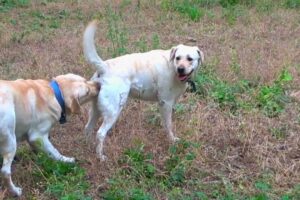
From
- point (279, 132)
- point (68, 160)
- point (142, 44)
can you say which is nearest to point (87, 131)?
point (68, 160)

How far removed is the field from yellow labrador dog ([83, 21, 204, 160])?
0.24m

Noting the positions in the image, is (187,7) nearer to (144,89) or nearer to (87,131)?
(144,89)

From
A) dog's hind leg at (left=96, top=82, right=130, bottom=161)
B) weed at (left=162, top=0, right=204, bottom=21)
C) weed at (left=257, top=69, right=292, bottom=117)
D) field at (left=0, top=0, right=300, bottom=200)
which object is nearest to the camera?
field at (left=0, top=0, right=300, bottom=200)

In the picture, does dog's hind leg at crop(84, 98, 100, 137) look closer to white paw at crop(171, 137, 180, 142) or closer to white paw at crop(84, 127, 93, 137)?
white paw at crop(84, 127, 93, 137)

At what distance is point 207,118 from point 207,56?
2.34m

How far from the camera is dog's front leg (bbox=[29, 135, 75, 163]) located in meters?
5.16

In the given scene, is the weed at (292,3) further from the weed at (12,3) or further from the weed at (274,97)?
the weed at (12,3)

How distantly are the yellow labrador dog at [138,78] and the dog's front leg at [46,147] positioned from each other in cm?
35

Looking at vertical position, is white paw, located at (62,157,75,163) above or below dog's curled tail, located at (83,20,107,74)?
below

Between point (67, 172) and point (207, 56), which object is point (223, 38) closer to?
point (207, 56)

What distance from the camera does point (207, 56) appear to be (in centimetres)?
838

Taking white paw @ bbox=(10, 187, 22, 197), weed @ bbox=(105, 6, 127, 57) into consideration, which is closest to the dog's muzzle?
white paw @ bbox=(10, 187, 22, 197)

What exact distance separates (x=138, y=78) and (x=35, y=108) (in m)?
1.09

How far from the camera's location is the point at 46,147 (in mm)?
5180
